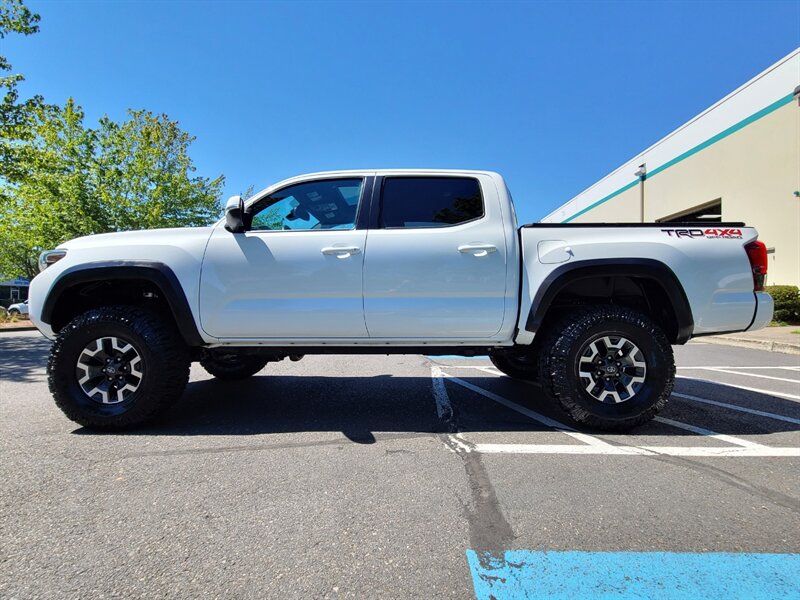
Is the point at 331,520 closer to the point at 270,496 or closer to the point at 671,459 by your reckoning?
the point at 270,496

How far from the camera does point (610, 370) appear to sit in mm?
3404

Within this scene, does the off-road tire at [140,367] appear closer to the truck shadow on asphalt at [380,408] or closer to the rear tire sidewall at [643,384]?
the truck shadow on asphalt at [380,408]

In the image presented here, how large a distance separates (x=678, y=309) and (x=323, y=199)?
10.1 feet

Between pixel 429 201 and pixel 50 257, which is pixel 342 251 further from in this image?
pixel 50 257

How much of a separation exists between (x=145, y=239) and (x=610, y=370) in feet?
13.0

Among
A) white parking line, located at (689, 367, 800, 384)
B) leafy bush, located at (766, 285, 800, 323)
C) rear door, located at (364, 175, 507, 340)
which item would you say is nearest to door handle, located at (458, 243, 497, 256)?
rear door, located at (364, 175, 507, 340)

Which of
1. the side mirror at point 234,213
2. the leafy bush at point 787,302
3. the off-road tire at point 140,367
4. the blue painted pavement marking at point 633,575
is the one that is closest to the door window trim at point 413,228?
the side mirror at point 234,213

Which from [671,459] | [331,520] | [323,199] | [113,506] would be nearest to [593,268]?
[671,459]

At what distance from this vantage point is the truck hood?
3609 mm

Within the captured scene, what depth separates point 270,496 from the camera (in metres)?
2.37

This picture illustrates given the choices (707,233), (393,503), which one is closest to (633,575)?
(393,503)

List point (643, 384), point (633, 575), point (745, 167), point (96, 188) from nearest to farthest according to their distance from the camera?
point (633, 575), point (643, 384), point (745, 167), point (96, 188)

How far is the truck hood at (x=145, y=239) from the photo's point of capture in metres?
3.61

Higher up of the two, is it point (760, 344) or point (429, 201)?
point (429, 201)
